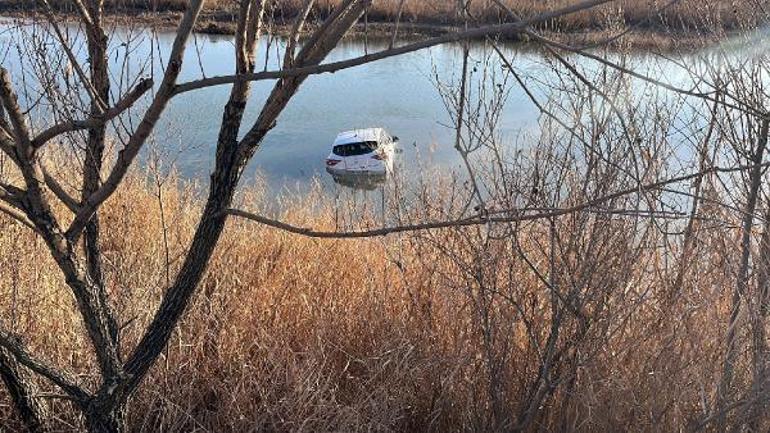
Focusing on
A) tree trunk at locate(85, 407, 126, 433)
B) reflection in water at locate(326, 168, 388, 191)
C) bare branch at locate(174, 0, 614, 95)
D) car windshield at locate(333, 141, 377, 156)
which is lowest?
reflection in water at locate(326, 168, 388, 191)

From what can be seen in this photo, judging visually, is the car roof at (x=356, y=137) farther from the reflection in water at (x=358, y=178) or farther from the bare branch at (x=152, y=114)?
the bare branch at (x=152, y=114)

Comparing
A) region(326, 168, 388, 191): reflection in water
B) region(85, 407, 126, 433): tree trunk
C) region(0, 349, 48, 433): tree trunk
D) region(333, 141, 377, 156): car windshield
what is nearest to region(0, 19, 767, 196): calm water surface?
region(326, 168, 388, 191): reflection in water

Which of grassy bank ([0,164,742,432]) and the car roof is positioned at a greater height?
grassy bank ([0,164,742,432])

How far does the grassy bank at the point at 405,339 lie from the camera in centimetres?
272

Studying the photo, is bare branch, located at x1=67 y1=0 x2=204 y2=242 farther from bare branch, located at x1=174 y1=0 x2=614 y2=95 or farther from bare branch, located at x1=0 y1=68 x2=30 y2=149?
bare branch, located at x1=0 y1=68 x2=30 y2=149

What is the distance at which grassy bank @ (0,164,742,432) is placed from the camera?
2.72 m

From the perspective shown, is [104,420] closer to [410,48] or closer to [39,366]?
[39,366]

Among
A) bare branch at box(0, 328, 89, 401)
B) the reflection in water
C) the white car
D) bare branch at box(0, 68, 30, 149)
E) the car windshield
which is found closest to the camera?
bare branch at box(0, 68, 30, 149)

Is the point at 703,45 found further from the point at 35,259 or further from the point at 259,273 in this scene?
the point at 35,259

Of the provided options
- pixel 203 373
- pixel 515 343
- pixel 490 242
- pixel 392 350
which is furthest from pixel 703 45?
pixel 203 373

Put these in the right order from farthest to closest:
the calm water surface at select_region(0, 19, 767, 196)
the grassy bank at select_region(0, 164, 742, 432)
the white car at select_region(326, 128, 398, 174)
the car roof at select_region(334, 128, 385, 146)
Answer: the white car at select_region(326, 128, 398, 174), the car roof at select_region(334, 128, 385, 146), the calm water surface at select_region(0, 19, 767, 196), the grassy bank at select_region(0, 164, 742, 432)

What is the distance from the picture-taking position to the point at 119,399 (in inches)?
82.7

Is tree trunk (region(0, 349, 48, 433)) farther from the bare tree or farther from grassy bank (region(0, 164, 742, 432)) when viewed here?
grassy bank (region(0, 164, 742, 432))

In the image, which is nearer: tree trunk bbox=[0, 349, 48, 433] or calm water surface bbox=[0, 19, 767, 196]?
tree trunk bbox=[0, 349, 48, 433]
